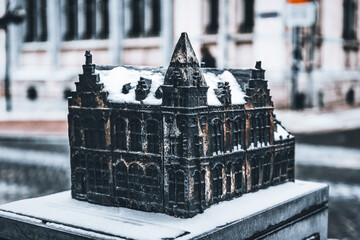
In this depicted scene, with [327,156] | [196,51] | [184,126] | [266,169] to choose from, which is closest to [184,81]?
[184,126]

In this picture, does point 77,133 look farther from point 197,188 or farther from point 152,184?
point 197,188

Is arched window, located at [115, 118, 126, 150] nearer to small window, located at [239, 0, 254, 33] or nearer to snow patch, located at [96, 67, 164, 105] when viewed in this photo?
snow patch, located at [96, 67, 164, 105]

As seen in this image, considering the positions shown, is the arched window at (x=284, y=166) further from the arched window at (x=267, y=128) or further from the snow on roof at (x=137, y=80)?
the snow on roof at (x=137, y=80)

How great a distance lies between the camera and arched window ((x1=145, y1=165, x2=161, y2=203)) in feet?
9.44

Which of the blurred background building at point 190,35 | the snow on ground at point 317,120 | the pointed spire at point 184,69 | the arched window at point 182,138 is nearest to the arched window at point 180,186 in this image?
the arched window at point 182,138

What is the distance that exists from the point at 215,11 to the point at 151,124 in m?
21.2

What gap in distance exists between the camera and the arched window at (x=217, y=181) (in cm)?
293

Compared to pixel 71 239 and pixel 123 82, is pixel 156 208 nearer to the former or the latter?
pixel 71 239

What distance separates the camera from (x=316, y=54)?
23.2 m

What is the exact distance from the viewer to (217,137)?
2.91m

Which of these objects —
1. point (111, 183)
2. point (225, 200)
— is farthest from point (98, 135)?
point (225, 200)

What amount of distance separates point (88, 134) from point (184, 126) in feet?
2.56

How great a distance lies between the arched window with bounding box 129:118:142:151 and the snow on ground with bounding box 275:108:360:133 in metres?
13.6

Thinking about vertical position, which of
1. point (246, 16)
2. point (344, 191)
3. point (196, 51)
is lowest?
point (344, 191)
